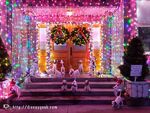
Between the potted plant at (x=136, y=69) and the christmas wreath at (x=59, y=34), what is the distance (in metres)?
6.72

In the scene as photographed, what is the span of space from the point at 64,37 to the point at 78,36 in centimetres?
73

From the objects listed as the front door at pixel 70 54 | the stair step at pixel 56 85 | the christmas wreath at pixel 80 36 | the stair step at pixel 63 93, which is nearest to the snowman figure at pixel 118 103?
the stair step at pixel 63 93

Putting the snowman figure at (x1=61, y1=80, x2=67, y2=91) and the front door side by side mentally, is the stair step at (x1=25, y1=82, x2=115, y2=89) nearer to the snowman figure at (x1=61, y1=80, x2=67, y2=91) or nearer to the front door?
the snowman figure at (x1=61, y1=80, x2=67, y2=91)

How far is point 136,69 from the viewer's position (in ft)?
38.1

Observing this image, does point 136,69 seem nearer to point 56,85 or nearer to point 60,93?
point 60,93

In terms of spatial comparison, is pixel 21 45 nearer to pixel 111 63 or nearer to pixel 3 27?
pixel 3 27

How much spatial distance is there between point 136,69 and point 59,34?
738 cm

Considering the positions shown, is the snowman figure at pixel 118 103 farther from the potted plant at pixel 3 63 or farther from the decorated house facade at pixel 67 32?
the potted plant at pixel 3 63

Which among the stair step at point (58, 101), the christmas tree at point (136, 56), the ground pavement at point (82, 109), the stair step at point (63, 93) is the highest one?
the christmas tree at point (136, 56)

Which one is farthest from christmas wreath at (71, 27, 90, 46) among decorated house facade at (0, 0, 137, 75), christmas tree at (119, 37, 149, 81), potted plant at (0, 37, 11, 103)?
potted plant at (0, 37, 11, 103)

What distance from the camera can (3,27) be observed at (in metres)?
12.9

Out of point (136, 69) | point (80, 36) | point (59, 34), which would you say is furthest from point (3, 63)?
point (80, 36)

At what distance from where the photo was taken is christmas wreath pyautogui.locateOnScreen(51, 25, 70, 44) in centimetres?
1825

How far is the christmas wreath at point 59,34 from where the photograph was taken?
1825 cm
